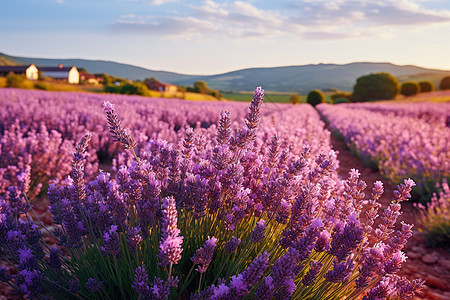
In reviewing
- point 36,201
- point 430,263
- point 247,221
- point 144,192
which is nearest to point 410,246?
point 430,263

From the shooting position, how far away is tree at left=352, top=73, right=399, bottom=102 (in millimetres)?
61344

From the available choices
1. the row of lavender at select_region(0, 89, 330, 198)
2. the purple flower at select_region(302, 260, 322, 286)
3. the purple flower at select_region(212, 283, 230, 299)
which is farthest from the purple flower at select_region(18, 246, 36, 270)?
the purple flower at select_region(302, 260, 322, 286)

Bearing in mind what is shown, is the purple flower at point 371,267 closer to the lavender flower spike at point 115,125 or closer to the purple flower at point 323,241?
the purple flower at point 323,241

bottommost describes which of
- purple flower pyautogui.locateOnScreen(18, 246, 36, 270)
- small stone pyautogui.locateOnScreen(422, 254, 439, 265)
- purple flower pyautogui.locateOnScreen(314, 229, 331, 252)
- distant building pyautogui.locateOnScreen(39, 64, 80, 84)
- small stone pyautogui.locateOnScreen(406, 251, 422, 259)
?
small stone pyautogui.locateOnScreen(406, 251, 422, 259)

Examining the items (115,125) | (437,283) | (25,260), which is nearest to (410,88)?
(437,283)

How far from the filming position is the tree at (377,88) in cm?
6134

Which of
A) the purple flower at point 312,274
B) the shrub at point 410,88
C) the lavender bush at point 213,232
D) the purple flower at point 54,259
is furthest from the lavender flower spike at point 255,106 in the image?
the shrub at point 410,88

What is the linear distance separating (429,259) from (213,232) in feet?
9.54

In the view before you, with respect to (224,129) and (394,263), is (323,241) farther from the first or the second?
A: (224,129)

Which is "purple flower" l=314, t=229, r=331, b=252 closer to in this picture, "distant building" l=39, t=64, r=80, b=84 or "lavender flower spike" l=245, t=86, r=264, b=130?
"lavender flower spike" l=245, t=86, r=264, b=130

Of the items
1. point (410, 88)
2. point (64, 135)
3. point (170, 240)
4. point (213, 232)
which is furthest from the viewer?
point (410, 88)

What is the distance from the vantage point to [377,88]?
201 ft

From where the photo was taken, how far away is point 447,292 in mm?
3008

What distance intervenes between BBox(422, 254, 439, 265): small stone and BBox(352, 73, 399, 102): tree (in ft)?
207
